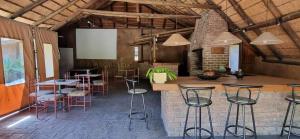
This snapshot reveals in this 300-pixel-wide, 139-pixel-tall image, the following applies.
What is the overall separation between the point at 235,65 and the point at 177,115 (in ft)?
17.4

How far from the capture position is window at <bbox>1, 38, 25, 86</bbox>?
5052mm

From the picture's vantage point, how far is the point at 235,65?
801cm

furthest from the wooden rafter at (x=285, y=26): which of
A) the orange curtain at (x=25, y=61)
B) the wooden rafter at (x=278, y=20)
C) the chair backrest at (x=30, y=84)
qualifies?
the orange curtain at (x=25, y=61)

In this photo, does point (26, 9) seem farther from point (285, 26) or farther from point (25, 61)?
point (285, 26)

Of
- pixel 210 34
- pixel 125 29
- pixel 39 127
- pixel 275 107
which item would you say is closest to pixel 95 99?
pixel 39 127

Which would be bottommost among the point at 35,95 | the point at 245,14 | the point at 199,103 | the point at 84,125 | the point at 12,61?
the point at 84,125

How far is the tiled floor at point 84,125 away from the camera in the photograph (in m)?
3.66

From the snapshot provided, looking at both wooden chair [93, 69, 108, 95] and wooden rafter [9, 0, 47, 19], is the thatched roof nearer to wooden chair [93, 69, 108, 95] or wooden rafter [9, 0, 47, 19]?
wooden rafter [9, 0, 47, 19]

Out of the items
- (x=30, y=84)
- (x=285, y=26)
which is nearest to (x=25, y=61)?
(x=30, y=84)

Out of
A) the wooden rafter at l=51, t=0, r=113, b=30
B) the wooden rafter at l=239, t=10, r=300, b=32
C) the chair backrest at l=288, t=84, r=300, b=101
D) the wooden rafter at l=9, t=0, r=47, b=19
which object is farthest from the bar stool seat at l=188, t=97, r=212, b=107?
Result: the wooden rafter at l=51, t=0, r=113, b=30

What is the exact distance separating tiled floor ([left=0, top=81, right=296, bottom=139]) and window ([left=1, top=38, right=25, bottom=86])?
99 centimetres

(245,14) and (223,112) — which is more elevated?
(245,14)

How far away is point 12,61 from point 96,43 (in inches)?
236

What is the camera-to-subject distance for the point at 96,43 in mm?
11266
